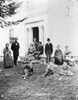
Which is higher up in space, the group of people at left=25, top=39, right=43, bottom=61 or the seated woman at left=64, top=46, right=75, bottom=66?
the group of people at left=25, top=39, right=43, bottom=61

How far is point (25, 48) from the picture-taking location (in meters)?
19.9

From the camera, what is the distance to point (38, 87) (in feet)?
33.8

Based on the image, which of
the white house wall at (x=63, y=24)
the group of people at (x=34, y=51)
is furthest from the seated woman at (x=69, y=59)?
the white house wall at (x=63, y=24)

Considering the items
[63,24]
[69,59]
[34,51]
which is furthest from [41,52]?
[63,24]

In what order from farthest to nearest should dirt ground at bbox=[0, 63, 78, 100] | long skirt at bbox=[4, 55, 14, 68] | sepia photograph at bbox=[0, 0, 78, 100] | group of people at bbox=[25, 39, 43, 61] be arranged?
group of people at bbox=[25, 39, 43, 61] → long skirt at bbox=[4, 55, 14, 68] → sepia photograph at bbox=[0, 0, 78, 100] → dirt ground at bbox=[0, 63, 78, 100]

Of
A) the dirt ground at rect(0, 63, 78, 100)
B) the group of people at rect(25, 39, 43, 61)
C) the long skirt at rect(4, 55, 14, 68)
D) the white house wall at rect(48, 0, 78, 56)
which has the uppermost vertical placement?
the white house wall at rect(48, 0, 78, 56)

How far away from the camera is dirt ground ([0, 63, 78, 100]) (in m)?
8.81

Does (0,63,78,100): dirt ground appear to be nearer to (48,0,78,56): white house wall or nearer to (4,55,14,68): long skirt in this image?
(4,55,14,68): long skirt

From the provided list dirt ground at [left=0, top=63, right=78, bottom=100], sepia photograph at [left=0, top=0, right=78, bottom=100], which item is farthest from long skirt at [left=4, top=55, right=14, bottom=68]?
dirt ground at [left=0, top=63, right=78, bottom=100]

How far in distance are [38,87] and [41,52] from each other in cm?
724

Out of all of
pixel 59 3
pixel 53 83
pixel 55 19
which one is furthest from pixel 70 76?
pixel 59 3

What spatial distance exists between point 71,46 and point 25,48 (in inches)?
178

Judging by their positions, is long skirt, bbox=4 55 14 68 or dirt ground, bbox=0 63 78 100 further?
long skirt, bbox=4 55 14 68

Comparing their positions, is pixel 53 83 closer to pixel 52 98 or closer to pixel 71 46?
pixel 52 98
